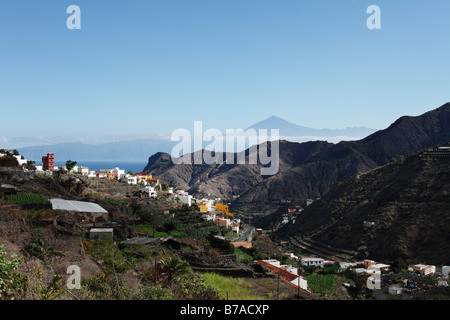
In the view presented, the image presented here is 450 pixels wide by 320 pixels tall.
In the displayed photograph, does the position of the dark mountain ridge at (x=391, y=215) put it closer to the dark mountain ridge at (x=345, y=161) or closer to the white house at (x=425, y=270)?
the white house at (x=425, y=270)

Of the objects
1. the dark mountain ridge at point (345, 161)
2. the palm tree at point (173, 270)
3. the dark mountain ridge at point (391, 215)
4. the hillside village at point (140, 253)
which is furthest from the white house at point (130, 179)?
the palm tree at point (173, 270)

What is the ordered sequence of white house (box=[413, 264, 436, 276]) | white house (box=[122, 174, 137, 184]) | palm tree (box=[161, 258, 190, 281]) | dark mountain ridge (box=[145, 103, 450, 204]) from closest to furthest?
palm tree (box=[161, 258, 190, 281])
white house (box=[413, 264, 436, 276])
white house (box=[122, 174, 137, 184])
dark mountain ridge (box=[145, 103, 450, 204])

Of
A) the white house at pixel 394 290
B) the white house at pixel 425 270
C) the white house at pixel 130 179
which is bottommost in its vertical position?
the white house at pixel 425 270

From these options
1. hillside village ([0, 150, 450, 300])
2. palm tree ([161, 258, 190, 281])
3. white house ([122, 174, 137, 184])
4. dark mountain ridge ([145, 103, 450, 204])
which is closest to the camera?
hillside village ([0, 150, 450, 300])

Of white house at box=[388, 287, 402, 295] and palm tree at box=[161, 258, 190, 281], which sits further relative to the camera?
white house at box=[388, 287, 402, 295]

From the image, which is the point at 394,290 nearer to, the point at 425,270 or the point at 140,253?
the point at 425,270

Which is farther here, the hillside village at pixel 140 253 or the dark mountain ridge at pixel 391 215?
the dark mountain ridge at pixel 391 215

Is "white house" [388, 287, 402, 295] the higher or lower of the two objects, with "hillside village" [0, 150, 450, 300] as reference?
lower

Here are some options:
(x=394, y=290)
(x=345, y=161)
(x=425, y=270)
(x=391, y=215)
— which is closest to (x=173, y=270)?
(x=394, y=290)

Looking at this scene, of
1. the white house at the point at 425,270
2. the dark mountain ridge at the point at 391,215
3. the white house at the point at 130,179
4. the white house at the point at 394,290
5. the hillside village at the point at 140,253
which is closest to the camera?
the hillside village at the point at 140,253

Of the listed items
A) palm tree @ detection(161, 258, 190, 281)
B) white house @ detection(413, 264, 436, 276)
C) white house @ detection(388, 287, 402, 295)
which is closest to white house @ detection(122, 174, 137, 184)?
white house @ detection(413, 264, 436, 276)

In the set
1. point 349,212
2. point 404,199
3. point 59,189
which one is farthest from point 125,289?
point 349,212

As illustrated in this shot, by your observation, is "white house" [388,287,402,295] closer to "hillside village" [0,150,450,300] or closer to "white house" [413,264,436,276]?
"hillside village" [0,150,450,300]
